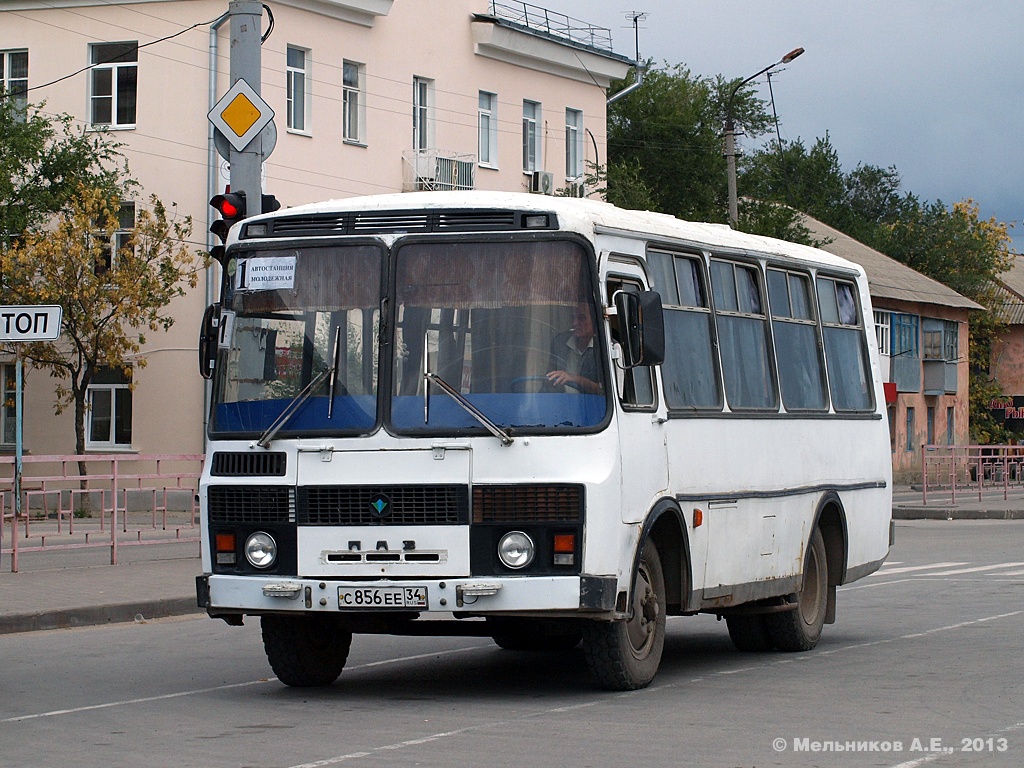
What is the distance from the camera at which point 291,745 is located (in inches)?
340

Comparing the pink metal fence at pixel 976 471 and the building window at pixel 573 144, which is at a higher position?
the building window at pixel 573 144

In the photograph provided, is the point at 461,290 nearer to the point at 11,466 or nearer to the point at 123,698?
the point at 123,698

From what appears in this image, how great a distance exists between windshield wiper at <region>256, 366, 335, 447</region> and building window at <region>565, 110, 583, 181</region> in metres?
38.0

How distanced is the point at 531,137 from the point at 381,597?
123 ft

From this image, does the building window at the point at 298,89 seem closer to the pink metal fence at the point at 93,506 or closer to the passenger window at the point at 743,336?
the pink metal fence at the point at 93,506

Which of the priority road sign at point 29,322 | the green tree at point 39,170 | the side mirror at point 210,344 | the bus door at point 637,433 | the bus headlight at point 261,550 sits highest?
the green tree at point 39,170

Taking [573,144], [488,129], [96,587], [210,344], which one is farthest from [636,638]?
[573,144]

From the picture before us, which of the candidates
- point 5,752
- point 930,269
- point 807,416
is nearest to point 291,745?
point 5,752

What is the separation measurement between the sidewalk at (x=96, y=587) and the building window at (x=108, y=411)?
15.5m

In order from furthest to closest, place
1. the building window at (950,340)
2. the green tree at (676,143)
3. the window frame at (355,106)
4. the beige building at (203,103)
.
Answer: the building window at (950,340)
the green tree at (676,143)
the window frame at (355,106)
the beige building at (203,103)

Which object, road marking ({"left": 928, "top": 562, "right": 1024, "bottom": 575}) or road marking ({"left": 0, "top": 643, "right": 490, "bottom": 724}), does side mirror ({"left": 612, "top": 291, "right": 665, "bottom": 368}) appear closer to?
road marking ({"left": 0, "top": 643, "right": 490, "bottom": 724})

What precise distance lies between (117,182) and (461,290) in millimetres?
28983

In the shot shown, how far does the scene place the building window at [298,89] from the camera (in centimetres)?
3909

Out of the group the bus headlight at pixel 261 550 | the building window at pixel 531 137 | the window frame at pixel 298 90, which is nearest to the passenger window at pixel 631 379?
the bus headlight at pixel 261 550
